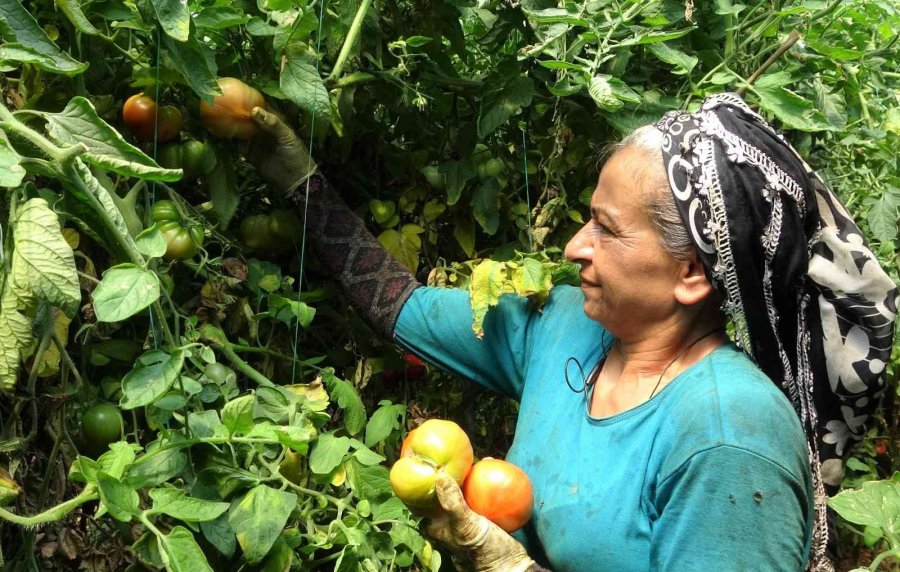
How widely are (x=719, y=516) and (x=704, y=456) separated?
0.07 m

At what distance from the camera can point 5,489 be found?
999 mm

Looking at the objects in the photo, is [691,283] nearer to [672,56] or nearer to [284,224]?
[672,56]

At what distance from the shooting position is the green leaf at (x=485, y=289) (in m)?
1.39

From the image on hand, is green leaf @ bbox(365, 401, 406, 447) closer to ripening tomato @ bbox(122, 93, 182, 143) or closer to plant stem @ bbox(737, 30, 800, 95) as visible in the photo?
ripening tomato @ bbox(122, 93, 182, 143)

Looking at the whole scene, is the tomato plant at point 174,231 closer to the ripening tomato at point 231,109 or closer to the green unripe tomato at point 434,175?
the ripening tomato at point 231,109

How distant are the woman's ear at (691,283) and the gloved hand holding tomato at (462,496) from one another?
33 cm

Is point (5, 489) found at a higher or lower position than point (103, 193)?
lower

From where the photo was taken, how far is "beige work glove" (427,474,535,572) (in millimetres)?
1185

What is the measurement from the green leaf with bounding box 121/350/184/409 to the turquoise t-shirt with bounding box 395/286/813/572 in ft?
1.83

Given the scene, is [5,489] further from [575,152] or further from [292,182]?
[575,152]

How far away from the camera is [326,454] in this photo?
1.17 meters

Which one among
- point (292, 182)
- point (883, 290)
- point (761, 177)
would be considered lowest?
point (292, 182)

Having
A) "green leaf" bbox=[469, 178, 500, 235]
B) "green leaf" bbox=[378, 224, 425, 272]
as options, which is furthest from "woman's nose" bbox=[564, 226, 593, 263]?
"green leaf" bbox=[378, 224, 425, 272]

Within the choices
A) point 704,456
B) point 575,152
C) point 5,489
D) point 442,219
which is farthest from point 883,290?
point 5,489
